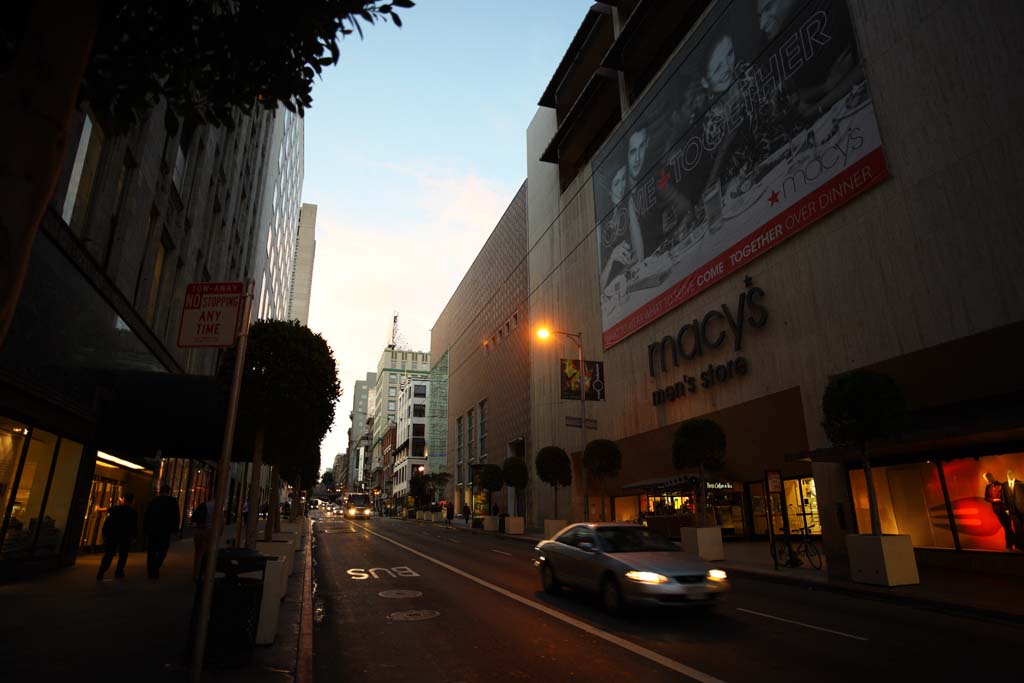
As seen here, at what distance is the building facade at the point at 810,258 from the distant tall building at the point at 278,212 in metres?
24.3

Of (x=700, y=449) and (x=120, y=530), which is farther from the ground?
(x=700, y=449)

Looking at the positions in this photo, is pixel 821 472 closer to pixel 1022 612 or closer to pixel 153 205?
pixel 1022 612

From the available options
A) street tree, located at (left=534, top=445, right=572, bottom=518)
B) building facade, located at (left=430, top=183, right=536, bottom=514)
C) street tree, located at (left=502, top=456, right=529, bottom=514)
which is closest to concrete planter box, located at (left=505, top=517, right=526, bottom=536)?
street tree, located at (left=502, top=456, right=529, bottom=514)

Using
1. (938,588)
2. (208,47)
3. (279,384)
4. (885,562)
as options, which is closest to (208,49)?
(208,47)

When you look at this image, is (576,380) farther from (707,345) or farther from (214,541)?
(214,541)

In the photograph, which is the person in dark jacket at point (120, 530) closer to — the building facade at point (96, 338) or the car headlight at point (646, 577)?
the building facade at point (96, 338)

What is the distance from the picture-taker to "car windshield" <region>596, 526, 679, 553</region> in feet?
32.7

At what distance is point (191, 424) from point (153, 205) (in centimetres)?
711

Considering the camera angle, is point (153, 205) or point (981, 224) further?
point (153, 205)

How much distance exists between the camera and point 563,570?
1082 cm

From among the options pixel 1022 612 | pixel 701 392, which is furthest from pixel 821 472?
pixel 1022 612

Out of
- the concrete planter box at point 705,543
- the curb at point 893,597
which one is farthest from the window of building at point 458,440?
the curb at point 893,597

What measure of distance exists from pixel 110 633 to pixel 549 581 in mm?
7305

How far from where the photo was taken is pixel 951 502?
15.3 m
